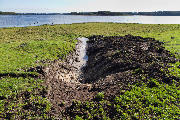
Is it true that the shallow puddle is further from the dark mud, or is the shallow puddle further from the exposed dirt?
the dark mud

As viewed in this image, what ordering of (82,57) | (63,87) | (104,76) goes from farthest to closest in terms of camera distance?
(82,57)
(104,76)
(63,87)

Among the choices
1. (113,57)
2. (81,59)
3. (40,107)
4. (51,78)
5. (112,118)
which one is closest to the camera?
(112,118)

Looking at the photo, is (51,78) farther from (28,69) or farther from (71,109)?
(71,109)

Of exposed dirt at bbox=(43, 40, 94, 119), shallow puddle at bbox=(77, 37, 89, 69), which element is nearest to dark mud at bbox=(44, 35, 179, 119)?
exposed dirt at bbox=(43, 40, 94, 119)

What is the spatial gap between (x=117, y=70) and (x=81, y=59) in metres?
12.8

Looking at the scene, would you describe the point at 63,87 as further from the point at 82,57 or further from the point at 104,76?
the point at 82,57

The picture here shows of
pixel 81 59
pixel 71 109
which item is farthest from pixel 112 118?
→ pixel 81 59

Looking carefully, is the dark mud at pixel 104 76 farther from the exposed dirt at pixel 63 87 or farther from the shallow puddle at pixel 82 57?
the shallow puddle at pixel 82 57

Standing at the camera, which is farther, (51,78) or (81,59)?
(81,59)

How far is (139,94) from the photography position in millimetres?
15570

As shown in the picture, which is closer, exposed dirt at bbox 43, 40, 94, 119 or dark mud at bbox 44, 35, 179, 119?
exposed dirt at bbox 43, 40, 94, 119

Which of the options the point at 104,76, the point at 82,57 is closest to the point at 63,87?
the point at 104,76

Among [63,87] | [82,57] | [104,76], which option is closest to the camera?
[63,87]

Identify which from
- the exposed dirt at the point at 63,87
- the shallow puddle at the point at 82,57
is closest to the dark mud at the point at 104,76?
the exposed dirt at the point at 63,87
